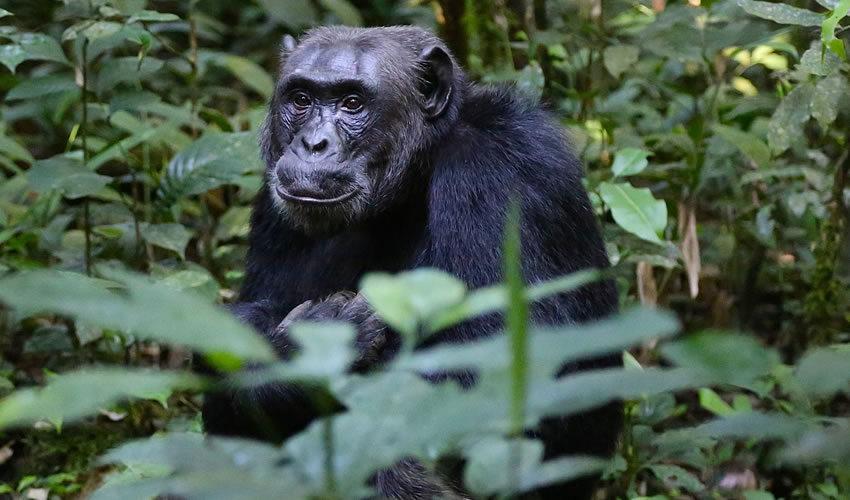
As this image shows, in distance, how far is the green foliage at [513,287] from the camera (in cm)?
158

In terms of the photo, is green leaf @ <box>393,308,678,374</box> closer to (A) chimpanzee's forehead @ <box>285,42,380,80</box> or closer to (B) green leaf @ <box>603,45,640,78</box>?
(A) chimpanzee's forehead @ <box>285,42,380,80</box>

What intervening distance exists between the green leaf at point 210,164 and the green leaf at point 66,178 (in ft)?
1.51

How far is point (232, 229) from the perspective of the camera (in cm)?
684

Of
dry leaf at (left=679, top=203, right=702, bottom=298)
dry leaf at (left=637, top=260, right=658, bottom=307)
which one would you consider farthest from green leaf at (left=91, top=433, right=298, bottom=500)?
dry leaf at (left=637, top=260, right=658, bottom=307)

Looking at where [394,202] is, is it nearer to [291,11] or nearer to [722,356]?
[722,356]

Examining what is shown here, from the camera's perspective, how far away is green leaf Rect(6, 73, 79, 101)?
222 inches

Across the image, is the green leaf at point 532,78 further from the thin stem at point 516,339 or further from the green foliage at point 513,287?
the thin stem at point 516,339

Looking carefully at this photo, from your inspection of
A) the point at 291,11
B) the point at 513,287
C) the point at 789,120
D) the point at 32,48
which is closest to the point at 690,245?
the point at 789,120

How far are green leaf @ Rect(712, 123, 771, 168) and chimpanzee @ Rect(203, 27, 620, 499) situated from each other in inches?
60.4

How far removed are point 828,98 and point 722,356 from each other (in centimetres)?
369

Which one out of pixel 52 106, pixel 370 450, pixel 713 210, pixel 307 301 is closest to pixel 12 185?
pixel 52 106

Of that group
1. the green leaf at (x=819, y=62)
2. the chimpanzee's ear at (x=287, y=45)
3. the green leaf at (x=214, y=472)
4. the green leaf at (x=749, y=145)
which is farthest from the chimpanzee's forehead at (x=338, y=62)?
the green leaf at (x=214, y=472)

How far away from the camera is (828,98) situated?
191 inches

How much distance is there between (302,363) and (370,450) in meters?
0.21
